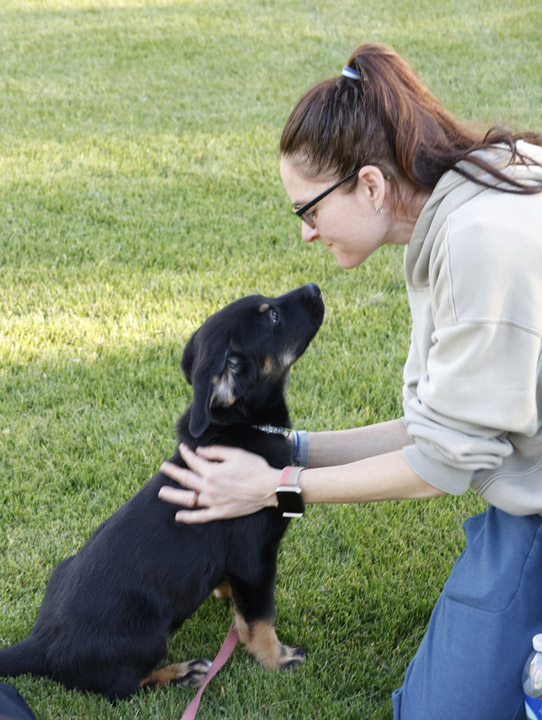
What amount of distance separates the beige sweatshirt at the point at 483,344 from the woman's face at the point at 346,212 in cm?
16

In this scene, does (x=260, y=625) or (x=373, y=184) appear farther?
(x=260, y=625)

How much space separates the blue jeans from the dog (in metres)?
0.61

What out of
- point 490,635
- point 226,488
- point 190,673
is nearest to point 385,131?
point 226,488

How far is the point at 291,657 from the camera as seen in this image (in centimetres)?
281

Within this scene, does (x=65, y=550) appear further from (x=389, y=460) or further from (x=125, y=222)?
(x=125, y=222)

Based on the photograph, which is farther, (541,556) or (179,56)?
(179,56)

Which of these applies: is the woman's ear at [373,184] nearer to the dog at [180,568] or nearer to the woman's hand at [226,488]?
the dog at [180,568]

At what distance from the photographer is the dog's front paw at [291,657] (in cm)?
277

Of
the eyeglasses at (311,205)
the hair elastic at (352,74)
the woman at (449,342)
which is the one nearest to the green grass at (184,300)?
the woman at (449,342)

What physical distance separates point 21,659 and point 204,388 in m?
1.05

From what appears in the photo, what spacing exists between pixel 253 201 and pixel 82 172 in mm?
1634

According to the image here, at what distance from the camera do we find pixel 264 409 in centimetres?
286

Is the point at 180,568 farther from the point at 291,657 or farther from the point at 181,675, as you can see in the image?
the point at 291,657

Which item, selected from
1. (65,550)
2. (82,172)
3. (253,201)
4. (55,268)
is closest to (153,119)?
(82,172)
